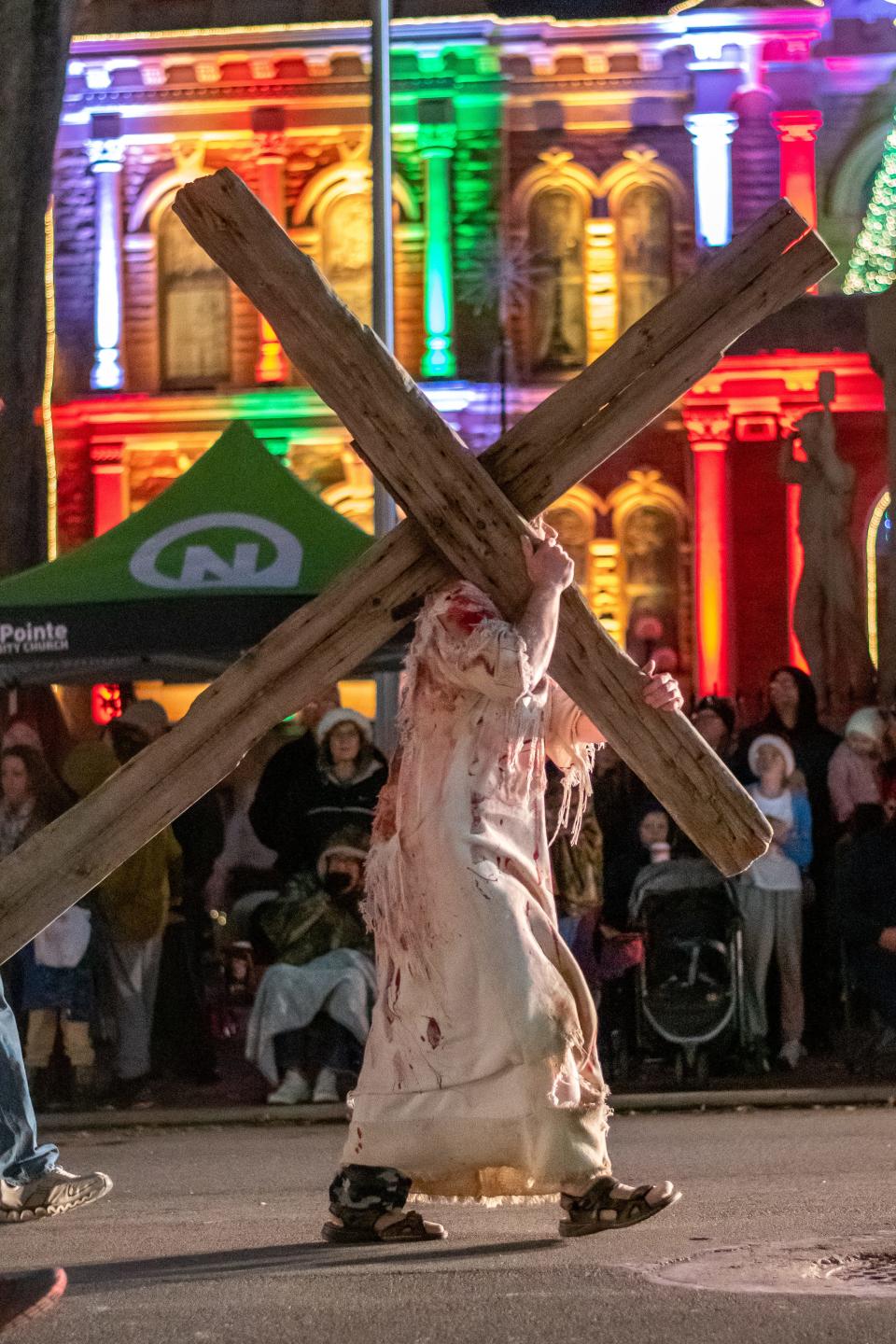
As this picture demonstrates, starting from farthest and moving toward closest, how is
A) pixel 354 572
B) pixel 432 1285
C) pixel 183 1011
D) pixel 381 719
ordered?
pixel 381 719
pixel 183 1011
pixel 354 572
pixel 432 1285

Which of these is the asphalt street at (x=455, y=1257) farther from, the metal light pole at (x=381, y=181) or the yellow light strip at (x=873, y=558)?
the yellow light strip at (x=873, y=558)

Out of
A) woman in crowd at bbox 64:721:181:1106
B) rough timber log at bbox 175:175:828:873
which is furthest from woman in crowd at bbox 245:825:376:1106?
rough timber log at bbox 175:175:828:873

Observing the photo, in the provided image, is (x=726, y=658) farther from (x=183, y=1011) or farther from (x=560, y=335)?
(x=183, y=1011)

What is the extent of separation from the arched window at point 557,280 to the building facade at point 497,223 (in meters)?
0.04

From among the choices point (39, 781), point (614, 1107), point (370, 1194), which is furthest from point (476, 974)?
point (39, 781)

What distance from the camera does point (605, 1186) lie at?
23.3ft

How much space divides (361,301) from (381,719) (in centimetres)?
1923

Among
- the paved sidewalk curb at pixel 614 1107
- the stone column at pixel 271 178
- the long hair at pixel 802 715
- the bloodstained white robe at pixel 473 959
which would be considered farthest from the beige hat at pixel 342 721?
the stone column at pixel 271 178

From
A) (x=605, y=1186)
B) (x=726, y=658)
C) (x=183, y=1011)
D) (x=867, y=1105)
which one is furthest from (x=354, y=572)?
(x=726, y=658)

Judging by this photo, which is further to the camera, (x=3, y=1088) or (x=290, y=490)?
(x=290, y=490)

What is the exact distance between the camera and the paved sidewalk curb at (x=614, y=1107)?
12.2 m

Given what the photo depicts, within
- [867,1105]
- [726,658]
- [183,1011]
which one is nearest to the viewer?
[867,1105]

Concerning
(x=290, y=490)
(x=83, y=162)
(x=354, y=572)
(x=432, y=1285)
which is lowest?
(x=432, y=1285)

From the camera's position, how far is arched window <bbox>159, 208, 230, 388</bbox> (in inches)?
1409
